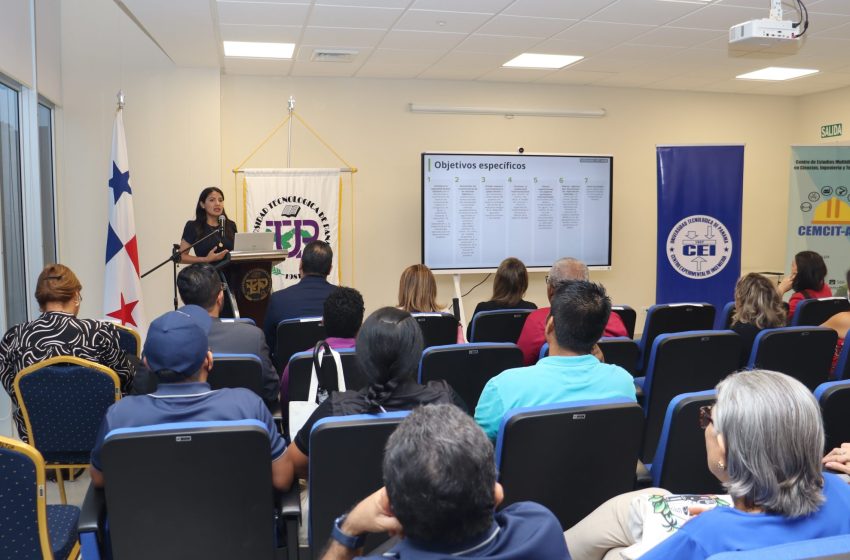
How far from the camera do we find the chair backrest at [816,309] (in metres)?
4.64

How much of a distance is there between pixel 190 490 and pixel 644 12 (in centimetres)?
470

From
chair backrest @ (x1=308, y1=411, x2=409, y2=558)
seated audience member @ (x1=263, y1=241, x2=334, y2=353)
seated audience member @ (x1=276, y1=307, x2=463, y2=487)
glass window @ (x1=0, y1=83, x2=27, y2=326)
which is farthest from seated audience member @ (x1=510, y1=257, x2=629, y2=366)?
glass window @ (x1=0, y1=83, x2=27, y2=326)

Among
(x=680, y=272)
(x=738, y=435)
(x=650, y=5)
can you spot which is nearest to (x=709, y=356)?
(x=738, y=435)

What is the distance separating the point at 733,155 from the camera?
7.96 meters

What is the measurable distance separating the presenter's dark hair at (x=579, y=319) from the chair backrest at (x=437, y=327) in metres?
1.33

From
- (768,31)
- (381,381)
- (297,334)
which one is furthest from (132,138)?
(381,381)

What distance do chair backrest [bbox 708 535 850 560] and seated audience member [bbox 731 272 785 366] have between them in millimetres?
2841

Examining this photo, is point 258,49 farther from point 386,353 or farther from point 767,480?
point 767,480

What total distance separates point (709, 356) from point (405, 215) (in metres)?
5.00

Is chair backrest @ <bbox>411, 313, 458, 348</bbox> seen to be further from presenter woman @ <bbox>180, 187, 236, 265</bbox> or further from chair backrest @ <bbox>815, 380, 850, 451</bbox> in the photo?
presenter woman @ <bbox>180, 187, 236, 265</bbox>

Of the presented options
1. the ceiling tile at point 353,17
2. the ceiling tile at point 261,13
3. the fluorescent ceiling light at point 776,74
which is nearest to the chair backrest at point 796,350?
the ceiling tile at point 353,17

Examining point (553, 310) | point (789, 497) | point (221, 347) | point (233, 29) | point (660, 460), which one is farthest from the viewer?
point (233, 29)

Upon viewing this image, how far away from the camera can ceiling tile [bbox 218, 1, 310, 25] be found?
496 cm

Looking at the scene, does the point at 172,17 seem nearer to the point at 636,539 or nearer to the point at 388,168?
the point at 388,168
